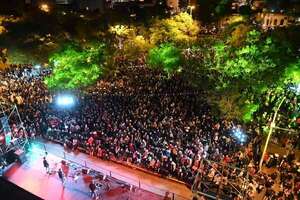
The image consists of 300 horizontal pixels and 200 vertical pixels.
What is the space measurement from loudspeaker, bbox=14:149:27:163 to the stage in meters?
0.25

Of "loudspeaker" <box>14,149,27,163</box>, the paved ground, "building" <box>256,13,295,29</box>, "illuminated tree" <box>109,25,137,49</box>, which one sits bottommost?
the paved ground

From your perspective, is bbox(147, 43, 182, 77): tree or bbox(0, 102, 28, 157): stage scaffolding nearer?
bbox(0, 102, 28, 157): stage scaffolding

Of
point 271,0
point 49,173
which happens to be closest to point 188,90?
point 49,173

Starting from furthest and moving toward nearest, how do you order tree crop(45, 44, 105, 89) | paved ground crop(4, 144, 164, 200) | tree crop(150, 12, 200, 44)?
tree crop(150, 12, 200, 44) → tree crop(45, 44, 105, 89) → paved ground crop(4, 144, 164, 200)

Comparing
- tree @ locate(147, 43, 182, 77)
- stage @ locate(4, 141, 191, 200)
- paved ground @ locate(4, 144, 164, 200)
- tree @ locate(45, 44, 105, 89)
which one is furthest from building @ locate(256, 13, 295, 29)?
paved ground @ locate(4, 144, 164, 200)

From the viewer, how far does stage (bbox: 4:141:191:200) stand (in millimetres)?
16594

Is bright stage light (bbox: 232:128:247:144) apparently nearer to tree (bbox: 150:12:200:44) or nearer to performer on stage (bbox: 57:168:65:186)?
performer on stage (bbox: 57:168:65:186)

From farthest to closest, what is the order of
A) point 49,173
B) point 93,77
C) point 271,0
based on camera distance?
point 271,0 < point 93,77 < point 49,173

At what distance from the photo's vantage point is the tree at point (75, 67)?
944 inches

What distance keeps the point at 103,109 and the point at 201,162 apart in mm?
9402

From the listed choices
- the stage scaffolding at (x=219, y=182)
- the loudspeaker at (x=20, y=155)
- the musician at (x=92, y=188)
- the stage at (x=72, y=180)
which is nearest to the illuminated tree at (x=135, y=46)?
the stage at (x=72, y=180)

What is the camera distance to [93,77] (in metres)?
24.3

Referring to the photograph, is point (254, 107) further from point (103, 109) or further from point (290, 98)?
point (103, 109)

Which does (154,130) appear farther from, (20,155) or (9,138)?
(9,138)
